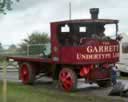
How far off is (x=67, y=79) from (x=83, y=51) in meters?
1.36

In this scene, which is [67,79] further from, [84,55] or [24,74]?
[24,74]

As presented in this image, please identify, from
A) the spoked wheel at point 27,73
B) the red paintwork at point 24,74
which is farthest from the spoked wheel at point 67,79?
the red paintwork at point 24,74

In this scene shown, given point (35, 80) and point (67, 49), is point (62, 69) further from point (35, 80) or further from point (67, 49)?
point (35, 80)

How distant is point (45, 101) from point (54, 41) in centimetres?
506

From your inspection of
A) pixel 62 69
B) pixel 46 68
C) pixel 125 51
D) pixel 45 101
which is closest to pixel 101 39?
pixel 62 69

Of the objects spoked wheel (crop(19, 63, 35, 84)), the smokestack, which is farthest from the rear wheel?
spoked wheel (crop(19, 63, 35, 84))

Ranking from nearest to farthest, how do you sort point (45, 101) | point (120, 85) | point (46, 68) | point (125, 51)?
point (45, 101)
point (120, 85)
point (46, 68)
point (125, 51)

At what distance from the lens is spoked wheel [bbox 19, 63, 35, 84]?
2166 cm

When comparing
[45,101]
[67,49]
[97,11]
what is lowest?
[45,101]

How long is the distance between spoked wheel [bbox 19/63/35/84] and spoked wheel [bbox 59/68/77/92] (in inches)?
88.1

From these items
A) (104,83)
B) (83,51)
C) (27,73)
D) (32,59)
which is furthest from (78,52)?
(27,73)

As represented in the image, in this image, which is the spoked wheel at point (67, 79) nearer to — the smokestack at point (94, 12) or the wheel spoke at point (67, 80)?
the wheel spoke at point (67, 80)

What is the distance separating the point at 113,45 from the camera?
19547 millimetres

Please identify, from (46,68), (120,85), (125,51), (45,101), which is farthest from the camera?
(125,51)
